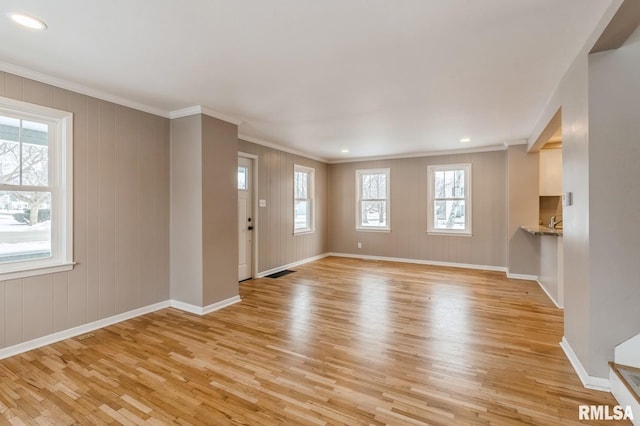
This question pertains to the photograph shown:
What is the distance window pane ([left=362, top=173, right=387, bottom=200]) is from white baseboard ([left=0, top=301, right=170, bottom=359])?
5.20 metres

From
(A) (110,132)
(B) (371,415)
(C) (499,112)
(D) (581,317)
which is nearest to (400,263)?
(C) (499,112)

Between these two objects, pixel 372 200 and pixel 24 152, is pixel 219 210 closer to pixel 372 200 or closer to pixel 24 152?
pixel 24 152

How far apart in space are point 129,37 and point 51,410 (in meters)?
2.63

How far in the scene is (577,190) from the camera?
93.6 inches

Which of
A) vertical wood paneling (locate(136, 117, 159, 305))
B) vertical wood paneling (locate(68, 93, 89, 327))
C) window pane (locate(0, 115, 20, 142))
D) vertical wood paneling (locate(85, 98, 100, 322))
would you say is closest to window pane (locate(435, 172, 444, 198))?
vertical wood paneling (locate(136, 117, 159, 305))

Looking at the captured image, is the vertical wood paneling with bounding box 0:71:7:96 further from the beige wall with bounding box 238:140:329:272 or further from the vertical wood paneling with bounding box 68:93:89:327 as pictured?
the beige wall with bounding box 238:140:329:272

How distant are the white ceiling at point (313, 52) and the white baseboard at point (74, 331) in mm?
2489

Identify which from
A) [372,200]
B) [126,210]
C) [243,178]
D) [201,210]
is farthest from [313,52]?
[372,200]

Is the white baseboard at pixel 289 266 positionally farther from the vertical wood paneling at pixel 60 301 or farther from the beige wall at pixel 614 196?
the beige wall at pixel 614 196

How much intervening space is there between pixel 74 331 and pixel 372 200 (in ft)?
20.1

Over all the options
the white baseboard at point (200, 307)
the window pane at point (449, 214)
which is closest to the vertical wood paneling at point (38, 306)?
the white baseboard at point (200, 307)

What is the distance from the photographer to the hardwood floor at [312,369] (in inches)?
76.9

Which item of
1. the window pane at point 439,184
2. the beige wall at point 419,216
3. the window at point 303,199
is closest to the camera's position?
the beige wall at point 419,216

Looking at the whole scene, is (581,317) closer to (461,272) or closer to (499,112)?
(499,112)
